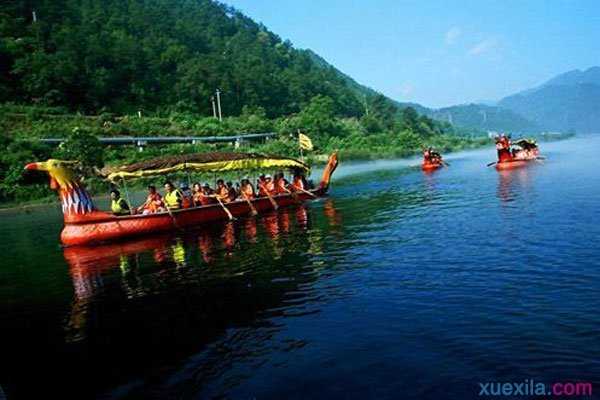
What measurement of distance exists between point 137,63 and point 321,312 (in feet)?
393

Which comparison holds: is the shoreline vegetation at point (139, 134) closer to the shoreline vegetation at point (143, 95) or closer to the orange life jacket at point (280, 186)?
the shoreline vegetation at point (143, 95)

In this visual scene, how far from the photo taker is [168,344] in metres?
9.80

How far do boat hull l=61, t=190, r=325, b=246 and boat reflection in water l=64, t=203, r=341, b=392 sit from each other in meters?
0.46

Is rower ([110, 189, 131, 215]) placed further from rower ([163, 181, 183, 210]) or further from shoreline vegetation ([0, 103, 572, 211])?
rower ([163, 181, 183, 210])

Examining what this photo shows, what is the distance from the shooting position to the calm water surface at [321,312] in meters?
7.85

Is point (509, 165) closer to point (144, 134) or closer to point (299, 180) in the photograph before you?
point (299, 180)

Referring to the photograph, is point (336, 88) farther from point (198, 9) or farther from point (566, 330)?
point (566, 330)

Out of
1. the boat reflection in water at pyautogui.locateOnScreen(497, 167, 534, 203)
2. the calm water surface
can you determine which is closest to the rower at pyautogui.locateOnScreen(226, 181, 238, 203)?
the calm water surface

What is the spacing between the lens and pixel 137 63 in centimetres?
11919

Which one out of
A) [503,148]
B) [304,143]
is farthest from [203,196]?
[503,148]

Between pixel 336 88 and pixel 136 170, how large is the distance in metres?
166

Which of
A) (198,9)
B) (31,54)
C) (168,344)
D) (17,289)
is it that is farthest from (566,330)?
(198,9)

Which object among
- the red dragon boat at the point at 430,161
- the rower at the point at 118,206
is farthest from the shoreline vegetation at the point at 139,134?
the red dragon boat at the point at 430,161

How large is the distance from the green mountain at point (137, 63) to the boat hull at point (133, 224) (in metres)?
77.0
